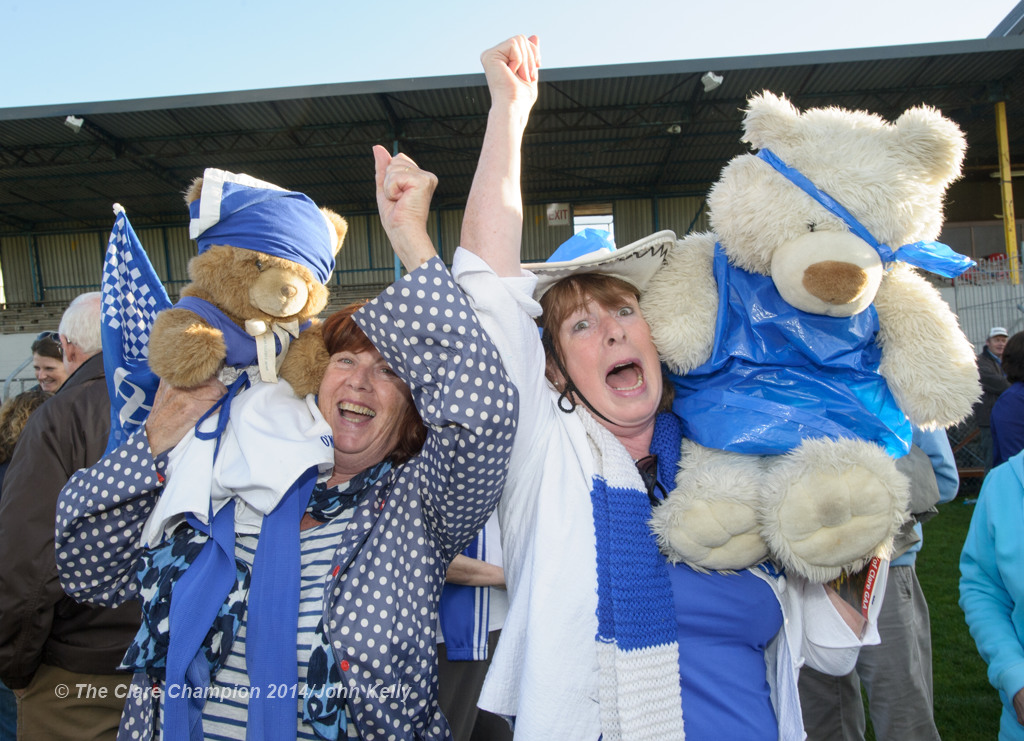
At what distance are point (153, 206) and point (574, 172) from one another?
13.4 metres

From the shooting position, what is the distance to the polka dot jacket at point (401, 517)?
132cm

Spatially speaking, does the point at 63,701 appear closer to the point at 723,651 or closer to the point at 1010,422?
the point at 723,651

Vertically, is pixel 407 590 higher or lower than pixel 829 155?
lower

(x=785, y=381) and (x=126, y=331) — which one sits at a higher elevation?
(x=126, y=331)

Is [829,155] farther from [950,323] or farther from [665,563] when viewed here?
[665,563]

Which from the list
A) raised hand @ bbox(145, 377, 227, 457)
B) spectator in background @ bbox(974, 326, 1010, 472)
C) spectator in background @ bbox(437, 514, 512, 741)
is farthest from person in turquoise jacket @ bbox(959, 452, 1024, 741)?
spectator in background @ bbox(974, 326, 1010, 472)

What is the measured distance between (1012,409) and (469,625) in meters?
4.04

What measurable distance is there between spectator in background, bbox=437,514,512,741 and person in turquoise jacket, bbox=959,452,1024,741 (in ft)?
4.83

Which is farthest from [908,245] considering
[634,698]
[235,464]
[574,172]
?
[574,172]

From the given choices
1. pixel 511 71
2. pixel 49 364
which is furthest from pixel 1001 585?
pixel 49 364

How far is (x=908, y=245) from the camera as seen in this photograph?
1605 mm

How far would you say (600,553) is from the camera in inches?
59.2

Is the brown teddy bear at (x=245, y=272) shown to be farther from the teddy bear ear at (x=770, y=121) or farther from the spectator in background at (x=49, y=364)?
the spectator in background at (x=49, y=364)

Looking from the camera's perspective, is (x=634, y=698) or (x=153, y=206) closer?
(x=634, y=698)
